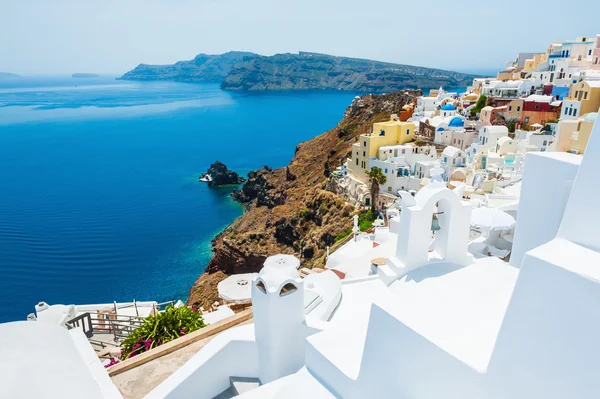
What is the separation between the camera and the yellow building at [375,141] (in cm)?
4131

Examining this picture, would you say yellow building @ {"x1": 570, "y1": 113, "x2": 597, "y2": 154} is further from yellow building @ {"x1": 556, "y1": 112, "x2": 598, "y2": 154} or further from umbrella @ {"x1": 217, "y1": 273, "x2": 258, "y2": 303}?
umbrella @ {"x1": 217, "y1": 273, "x2": 258, "y2": 303}

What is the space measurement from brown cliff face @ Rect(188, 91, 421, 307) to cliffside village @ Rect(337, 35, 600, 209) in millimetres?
4557

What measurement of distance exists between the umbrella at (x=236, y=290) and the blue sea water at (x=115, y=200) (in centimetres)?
2082

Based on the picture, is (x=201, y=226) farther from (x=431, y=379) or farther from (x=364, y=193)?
(x=431, y=379)

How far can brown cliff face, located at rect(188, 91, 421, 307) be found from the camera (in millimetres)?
40031

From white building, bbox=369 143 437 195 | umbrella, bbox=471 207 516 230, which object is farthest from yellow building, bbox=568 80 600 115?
umbrella, bbox=471 207 516 230

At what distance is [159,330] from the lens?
450 inches

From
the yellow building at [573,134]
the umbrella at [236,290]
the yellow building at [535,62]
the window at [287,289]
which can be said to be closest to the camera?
the window at [287,289]

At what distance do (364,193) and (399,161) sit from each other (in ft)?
15.5

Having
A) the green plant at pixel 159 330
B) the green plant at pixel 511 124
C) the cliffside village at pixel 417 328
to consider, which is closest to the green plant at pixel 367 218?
the cliffside village at pixel 417 328

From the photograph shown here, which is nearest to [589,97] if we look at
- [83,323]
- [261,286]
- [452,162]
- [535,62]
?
[452,162]

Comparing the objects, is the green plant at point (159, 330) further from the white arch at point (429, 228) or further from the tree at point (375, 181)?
the tree at point (375, 181)

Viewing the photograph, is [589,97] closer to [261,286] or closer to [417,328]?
[261,286]

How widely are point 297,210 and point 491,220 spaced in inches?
1358
